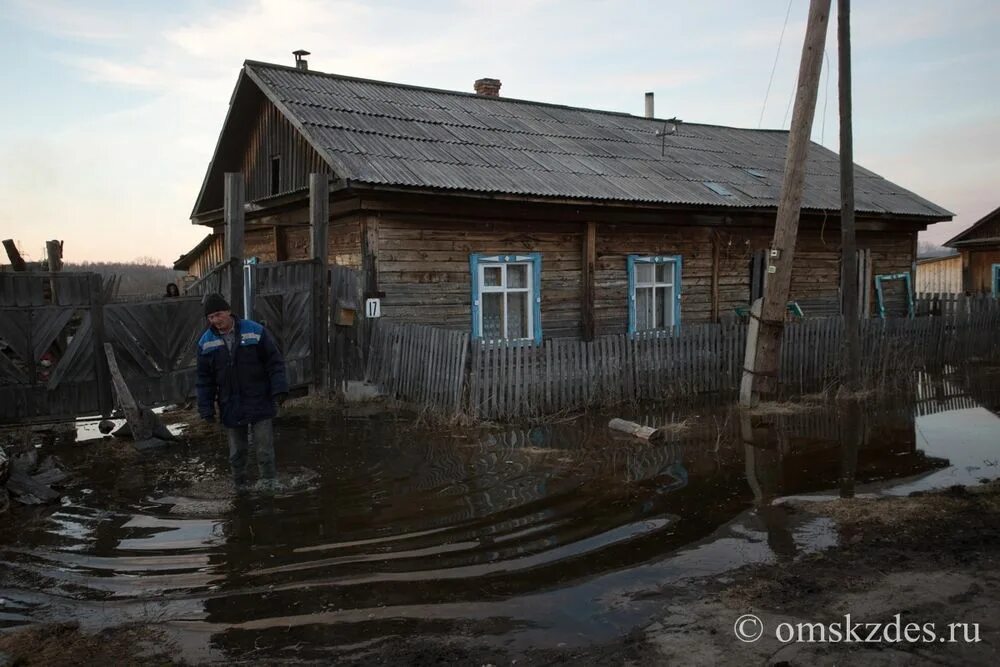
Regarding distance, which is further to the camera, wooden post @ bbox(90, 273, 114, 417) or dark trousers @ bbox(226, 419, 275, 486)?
wooden post @ bbox(90, 273, 114, 417)

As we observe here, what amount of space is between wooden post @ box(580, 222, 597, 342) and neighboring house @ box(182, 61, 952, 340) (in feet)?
0.08

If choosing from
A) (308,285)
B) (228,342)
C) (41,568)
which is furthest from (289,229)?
(41,568)

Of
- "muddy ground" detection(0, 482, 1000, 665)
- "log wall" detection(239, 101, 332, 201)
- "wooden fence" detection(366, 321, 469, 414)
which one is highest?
"log wall" detection(239, 101, 332, 201)

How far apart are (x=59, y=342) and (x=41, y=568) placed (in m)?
5.03

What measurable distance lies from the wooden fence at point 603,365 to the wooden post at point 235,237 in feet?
6.79

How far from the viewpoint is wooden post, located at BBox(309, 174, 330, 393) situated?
1031 centimetres

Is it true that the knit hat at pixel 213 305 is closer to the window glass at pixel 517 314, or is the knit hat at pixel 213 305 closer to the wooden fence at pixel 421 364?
the wooden fence at pixel 421 364

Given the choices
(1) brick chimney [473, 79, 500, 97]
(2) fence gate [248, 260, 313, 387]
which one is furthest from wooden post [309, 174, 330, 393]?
(1) brick chimney [473, 79, 500, 97]

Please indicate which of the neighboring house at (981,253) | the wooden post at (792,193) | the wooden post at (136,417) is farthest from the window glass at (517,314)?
the neighboring house at (981,253)

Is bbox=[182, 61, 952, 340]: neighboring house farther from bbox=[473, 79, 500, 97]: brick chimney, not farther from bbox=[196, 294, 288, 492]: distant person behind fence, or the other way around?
bbox=[196, 294, 288, 492]: distant person behind fence

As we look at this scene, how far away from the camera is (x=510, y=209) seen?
1190 cm

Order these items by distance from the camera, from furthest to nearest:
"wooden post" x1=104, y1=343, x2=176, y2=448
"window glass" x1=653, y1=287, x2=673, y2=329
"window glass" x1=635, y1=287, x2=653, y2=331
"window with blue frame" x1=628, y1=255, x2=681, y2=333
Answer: "window glass" x1=653, y1=287, x2=673, y2=329 → "window glass" x1=635, y1=287, x2=653, y2=331 → "window with blue frame" x1=628, y1=255, x2=681, y2=333 → "wooden post" x1=104, y1=343, x2=176, y2=448

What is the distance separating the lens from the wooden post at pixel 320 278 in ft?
33.8

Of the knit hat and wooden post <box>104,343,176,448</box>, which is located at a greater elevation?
the knit hat
